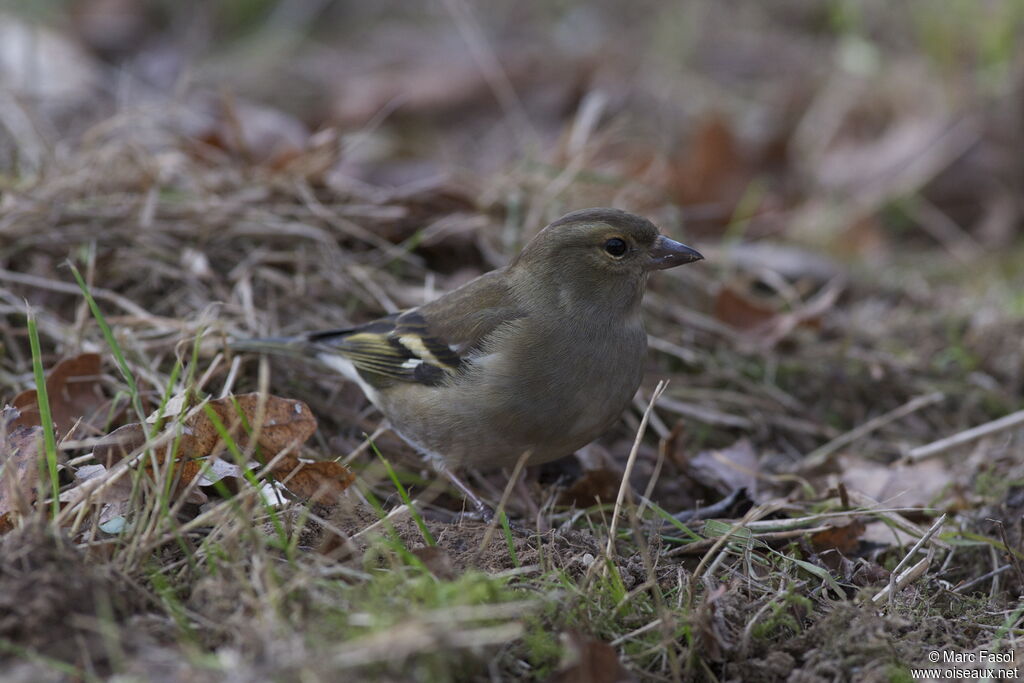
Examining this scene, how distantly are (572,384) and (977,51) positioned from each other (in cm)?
609

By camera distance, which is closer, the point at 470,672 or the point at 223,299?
the point at 470,672

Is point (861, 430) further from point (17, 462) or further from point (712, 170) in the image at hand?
point (17, 462)

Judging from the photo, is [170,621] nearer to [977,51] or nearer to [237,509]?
[237,509]

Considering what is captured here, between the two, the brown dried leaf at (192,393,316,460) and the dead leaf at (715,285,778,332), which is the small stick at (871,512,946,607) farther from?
the dead leaf at (715,285,778,332)

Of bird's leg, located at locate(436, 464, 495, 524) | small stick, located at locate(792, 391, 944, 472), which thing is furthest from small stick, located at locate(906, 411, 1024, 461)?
bird's leg, located at locate(436, 464, 495, 524)

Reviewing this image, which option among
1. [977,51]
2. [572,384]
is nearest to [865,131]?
[977,51]

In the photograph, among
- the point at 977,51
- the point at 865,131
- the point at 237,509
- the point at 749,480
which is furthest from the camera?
the point at 865,131

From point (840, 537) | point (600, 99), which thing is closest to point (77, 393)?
point (840, 537)

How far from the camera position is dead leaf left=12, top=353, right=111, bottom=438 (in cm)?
390

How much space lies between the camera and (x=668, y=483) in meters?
4.32

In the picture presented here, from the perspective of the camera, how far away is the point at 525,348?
12.8ft

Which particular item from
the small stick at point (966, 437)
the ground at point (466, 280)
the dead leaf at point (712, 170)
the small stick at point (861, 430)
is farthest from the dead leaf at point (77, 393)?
the dead leaf at point (712, 170)

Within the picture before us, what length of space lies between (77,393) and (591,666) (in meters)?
2.53

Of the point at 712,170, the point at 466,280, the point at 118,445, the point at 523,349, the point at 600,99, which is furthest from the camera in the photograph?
the point at 712,170
